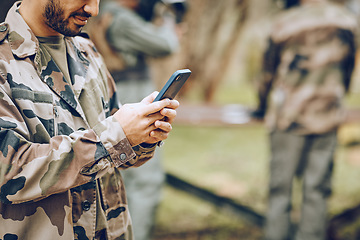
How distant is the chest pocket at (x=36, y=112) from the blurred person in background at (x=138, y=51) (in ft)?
5.55

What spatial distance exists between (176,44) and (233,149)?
342 cm

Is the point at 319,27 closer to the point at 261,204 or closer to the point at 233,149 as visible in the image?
the point at 261,204

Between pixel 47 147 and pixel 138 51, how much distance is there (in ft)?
6.05

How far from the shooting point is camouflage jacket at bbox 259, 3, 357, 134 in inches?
104

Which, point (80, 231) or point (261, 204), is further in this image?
point (261, 204)

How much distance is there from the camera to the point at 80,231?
1.24 meters

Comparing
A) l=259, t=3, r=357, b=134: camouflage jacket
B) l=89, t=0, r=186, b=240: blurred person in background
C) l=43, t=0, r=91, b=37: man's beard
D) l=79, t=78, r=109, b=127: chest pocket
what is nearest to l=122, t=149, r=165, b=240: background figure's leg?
l=89, t=0, r=186, b=240: blurred person in background

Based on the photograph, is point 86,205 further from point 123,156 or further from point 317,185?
point 317,185

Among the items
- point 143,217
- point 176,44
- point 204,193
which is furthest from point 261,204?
point 176,44

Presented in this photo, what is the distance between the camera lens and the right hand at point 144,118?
111cm

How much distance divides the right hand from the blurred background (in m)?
1.61

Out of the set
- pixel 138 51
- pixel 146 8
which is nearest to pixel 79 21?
pixel 138 51

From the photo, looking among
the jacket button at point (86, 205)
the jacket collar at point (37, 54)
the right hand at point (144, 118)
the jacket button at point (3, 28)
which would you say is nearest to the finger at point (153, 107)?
the right hand at point (144, 118)

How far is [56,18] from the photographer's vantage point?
1.16 metres
